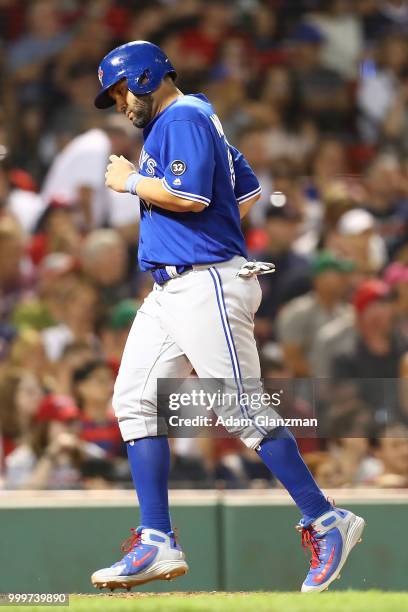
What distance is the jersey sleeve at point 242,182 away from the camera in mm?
4531

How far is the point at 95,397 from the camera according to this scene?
6543 mm

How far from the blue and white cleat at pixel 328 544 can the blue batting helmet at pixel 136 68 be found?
146 centimetres

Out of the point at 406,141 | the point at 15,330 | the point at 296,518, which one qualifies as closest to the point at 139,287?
the point at 15,330

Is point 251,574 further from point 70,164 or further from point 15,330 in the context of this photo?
point 70,164

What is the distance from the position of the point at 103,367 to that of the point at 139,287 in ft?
3.54

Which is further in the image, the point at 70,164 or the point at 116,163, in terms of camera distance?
the point at 70,164

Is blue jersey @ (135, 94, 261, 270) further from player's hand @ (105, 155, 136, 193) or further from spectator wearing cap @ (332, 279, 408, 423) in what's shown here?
spectator wearing cap @ (332, 279, 408, 423)

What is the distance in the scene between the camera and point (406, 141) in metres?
9.91

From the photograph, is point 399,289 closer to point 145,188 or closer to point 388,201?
point 388,201

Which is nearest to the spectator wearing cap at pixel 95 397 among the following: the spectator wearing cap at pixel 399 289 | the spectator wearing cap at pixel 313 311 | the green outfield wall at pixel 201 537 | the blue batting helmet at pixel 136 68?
the green outfield wall at pixel 201 537

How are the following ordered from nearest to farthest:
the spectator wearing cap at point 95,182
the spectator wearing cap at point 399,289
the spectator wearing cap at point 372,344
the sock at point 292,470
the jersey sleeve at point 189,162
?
the jersey sleeve at point 189,162 < the sock at point 292,470 < the spectator wearing cap at point 372,344 < the spectator wearing cap at point 399,289 < the spectator wearing cap at point 95,182

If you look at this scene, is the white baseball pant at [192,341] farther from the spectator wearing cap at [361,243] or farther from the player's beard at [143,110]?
the spectator wearing cap at [361,243]

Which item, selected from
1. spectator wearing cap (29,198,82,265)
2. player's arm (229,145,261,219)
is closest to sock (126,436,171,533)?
player's arm (229,145,261,219)

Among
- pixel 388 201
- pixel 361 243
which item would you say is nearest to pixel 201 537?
pixel 361 243
